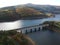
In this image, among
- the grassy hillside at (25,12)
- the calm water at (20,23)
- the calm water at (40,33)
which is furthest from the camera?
the grassy hillside at (25,12)

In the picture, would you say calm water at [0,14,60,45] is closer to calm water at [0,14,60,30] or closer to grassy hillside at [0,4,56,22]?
calm water at [0,14,60,30]

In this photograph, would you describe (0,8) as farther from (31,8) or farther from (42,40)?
(42,40)

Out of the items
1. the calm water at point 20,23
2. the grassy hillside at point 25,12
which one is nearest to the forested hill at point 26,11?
the grassy hillside at point 25,12

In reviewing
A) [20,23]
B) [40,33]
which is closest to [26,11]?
[20,23]

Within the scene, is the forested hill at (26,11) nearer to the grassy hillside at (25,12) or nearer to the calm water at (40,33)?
the grassy hillside at (25,12)

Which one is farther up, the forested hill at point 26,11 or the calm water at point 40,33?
the forested hill at point 26,11

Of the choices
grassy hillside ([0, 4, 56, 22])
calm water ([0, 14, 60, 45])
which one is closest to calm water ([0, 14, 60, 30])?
calm water ([0, 14, 60, 45])

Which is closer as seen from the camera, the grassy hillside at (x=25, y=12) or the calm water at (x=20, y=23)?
the calm water at (x=20, y=23)

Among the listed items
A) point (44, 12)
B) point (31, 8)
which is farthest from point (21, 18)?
point (44, 12)

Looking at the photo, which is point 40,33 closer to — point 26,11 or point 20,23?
point 20,23
